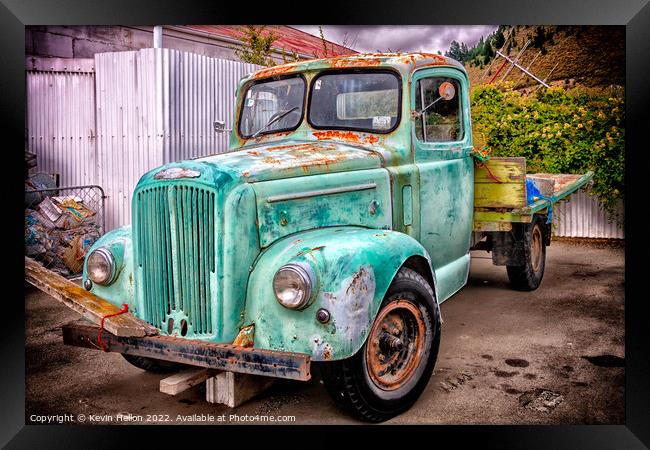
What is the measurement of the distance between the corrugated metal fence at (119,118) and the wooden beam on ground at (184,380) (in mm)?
3895

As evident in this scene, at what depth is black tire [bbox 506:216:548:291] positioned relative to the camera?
593cm

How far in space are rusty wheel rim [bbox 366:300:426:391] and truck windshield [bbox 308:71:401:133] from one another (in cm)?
135

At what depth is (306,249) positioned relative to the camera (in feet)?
10.4

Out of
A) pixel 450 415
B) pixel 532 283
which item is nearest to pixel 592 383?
pixel 450 415

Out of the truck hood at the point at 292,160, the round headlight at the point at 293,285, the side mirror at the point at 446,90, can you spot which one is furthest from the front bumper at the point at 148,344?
the side mirror at the point at 446,90

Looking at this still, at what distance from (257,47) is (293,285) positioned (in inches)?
234

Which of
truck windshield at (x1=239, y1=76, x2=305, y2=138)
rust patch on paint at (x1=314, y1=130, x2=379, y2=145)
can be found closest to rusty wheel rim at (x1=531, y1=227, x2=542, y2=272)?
rust patch on paint at (x1=314, y1=130, x2=379, y2=145)

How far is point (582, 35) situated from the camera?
4633 millimetres

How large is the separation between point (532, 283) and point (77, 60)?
524 cm

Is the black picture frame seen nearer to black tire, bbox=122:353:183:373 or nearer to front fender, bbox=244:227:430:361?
black tire, bbox=122:353:183:373

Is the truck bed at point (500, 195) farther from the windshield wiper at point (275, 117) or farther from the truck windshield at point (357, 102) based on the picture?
the windshield wiper at point (275, 117)

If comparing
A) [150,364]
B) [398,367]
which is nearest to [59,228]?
[150,364]

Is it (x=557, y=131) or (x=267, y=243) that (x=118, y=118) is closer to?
(x=267, y=243)
